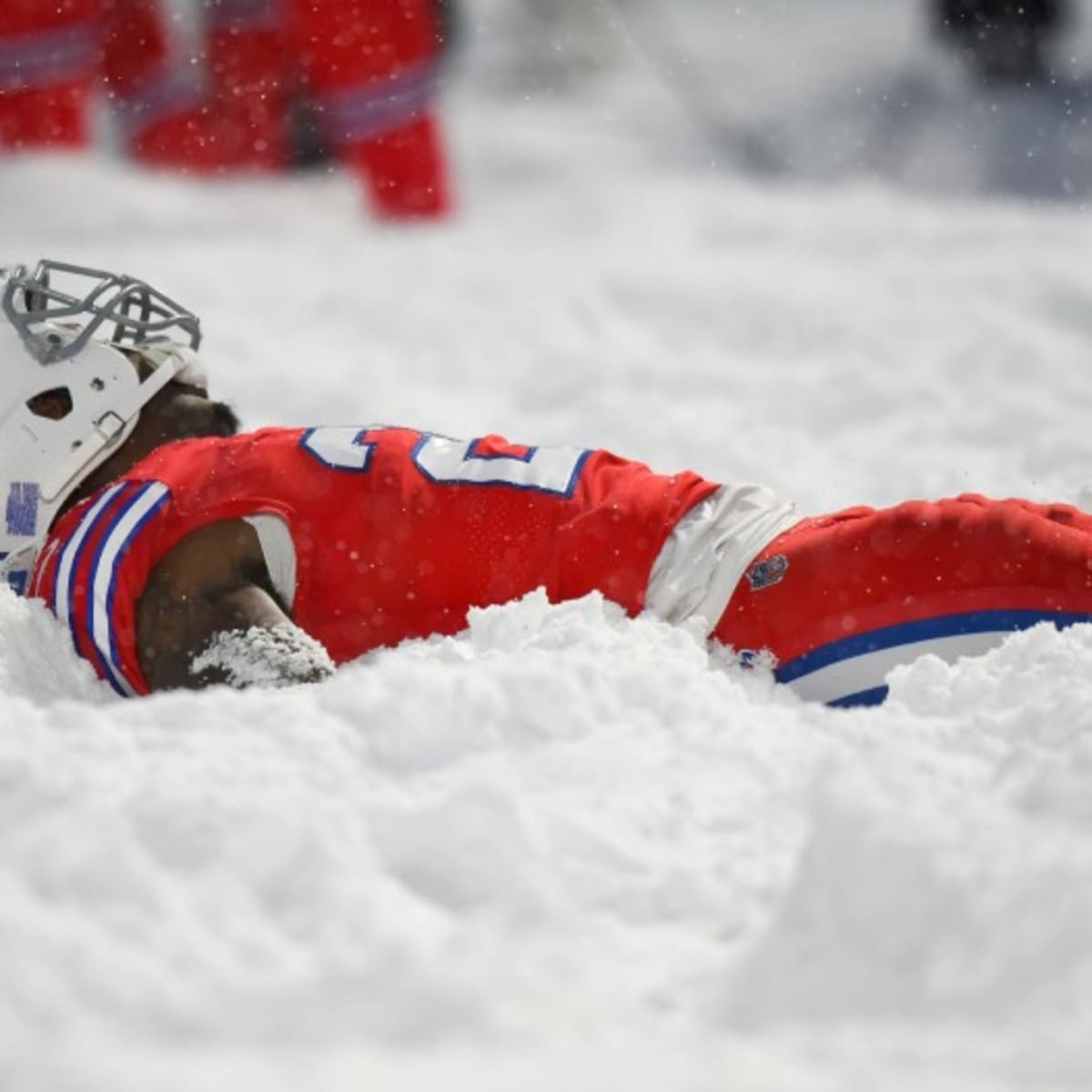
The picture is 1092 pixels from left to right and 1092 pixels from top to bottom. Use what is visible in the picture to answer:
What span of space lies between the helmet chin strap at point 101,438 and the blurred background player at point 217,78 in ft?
11.8

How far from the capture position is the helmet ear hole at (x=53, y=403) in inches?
90.0

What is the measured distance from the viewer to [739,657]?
2.14 m

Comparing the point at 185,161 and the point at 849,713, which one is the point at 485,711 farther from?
the point at 185,161

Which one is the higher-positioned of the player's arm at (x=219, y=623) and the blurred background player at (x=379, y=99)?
the blurred background player at (x=379, y=99)

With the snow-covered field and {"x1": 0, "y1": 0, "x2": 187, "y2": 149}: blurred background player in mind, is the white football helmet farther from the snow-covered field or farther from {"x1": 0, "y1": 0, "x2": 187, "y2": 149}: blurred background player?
{"x1": 0, "y1": 0, "x2": 187, "y2": 149}: blurred background player

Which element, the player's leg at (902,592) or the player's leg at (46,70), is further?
the player's leg at (46,70)

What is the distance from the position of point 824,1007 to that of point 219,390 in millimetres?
2650

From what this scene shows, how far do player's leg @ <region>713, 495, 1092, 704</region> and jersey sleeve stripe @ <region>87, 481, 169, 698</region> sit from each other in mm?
671

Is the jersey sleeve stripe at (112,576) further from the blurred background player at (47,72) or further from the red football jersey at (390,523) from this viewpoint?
the blurred background player at (47,72)

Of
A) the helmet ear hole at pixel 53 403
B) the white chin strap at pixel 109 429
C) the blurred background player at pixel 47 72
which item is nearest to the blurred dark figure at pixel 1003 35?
the blurred background player at pixel 47 72

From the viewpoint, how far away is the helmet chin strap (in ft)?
7.39

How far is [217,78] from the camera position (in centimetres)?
699

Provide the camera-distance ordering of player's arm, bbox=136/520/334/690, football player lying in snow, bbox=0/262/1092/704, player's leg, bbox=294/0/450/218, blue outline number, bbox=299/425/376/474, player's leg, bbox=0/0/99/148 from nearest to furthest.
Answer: player's arm, bbox=136/520/334/690
football player lying in snow, bbox=0/262/1092/704
blue outline number, bbox=299/425/376/474
player's leg, bbox=294/0/450/218
player's leg, bbox=0/0/99/148

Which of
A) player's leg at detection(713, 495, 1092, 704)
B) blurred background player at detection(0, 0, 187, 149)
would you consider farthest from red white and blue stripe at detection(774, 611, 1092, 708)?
blurred background player at detection(0, 0, 187, 149)
